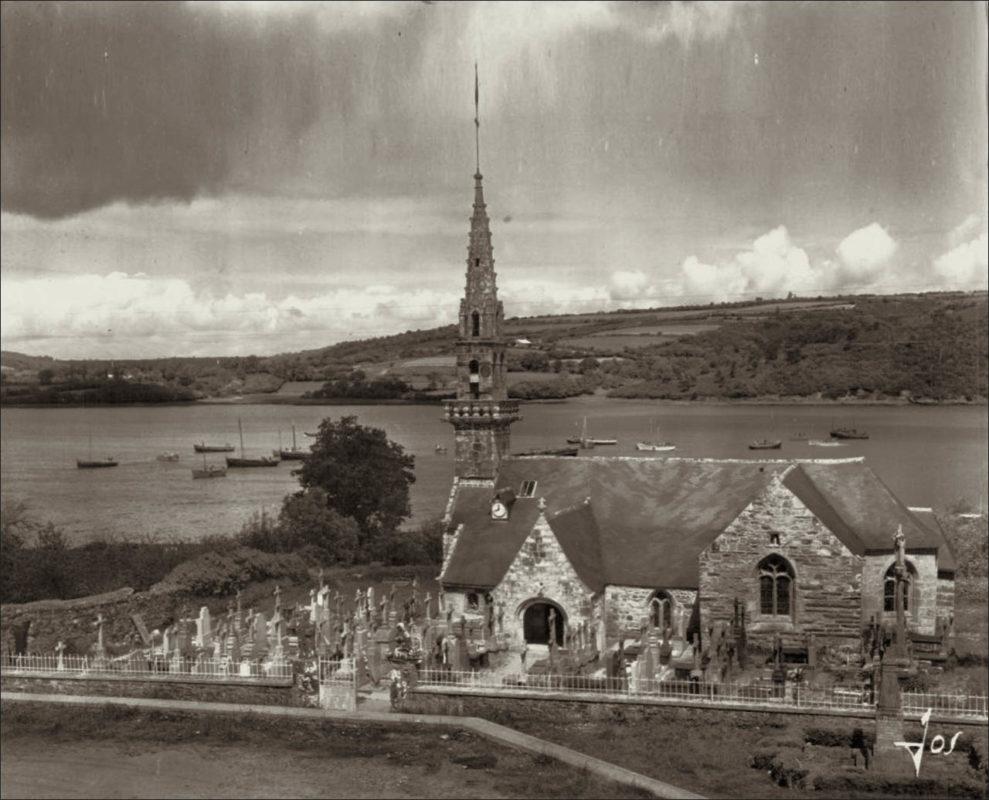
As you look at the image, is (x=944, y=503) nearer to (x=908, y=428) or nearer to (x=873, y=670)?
(x=908, y=428)

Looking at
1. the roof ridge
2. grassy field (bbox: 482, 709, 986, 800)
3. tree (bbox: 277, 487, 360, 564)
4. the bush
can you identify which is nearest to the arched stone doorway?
grassy field (bbox: 482, 709, 986, 800)

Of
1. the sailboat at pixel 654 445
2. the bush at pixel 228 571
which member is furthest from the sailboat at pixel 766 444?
the bush at pixel 228 571

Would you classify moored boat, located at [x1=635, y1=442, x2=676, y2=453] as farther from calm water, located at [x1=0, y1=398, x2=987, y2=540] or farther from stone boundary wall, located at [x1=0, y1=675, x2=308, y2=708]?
stone boundary wall, located at [x1=0, y1=675, x2=308, y2=708]

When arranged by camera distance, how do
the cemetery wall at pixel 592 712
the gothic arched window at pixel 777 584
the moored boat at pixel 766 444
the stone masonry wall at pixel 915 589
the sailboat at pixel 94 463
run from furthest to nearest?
1. the sailboat at pixel 94 463
2. the moored boat at pixel 766 444
3. the stone masonry wall at pixel 915 589
4. the gothic arched window at pixel 777 584
5. the cemetery wall at pixel 592 712

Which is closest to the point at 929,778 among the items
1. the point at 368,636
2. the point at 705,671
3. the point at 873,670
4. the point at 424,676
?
the point at 873,670

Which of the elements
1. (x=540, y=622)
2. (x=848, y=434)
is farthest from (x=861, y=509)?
(x=848, y=434)

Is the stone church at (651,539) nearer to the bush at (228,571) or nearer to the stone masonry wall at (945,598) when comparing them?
the stone masonry wall at (945,598)

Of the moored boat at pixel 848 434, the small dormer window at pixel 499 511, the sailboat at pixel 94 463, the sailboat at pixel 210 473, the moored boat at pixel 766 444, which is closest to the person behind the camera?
the small dormer window at pixel 499 511
